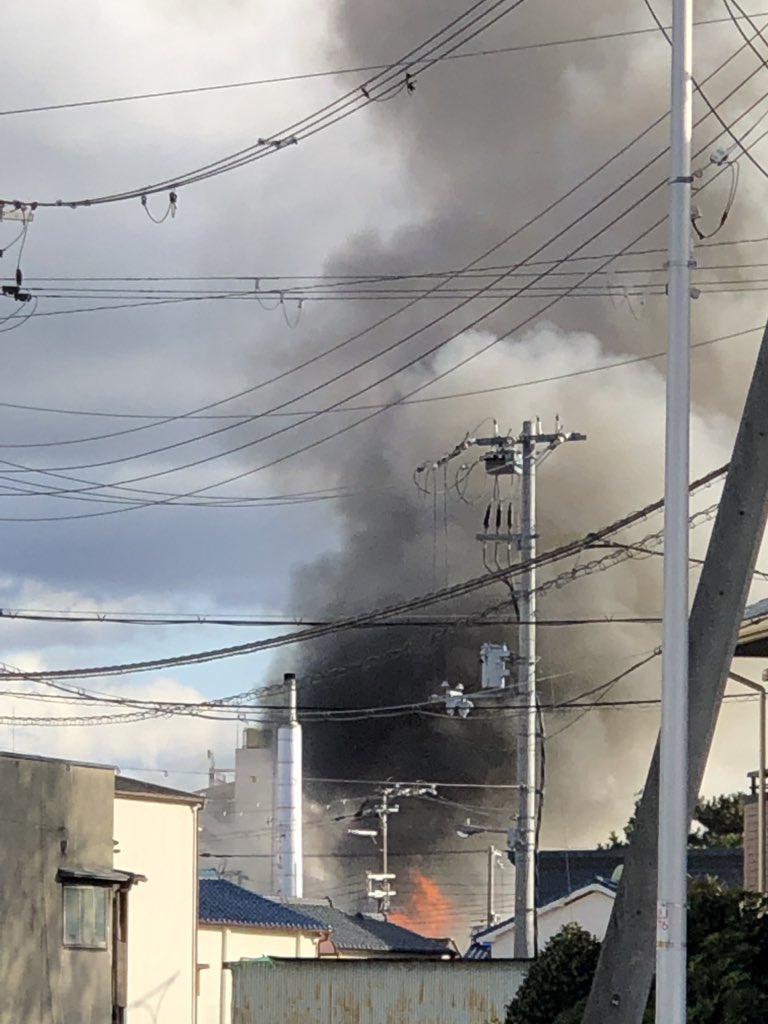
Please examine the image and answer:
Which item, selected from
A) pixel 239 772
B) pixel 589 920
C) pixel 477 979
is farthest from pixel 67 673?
pixel 239 772

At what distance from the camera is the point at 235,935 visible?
49000mm

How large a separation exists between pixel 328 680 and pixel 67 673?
55.3 metres

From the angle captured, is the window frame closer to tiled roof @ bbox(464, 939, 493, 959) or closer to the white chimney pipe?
tiled roof @ bbox(464, 939, 493, 959)

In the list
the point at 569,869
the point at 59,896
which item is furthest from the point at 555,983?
the point at 569,869

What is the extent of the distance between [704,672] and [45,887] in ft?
56.6

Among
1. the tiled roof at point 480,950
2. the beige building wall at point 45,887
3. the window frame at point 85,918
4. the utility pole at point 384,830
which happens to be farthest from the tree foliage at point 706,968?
the utility pole at point 384,830

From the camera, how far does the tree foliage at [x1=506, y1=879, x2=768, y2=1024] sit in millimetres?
15742

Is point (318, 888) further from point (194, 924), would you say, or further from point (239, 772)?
point (194, 924)

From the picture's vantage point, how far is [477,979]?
25547 mm

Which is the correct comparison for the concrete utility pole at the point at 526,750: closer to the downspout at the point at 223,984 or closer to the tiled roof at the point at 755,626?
the tiled roof at the point at 755,626

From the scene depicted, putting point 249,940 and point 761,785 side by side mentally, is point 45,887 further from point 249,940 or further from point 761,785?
point 249,940

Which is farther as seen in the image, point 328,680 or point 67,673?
point 328,680

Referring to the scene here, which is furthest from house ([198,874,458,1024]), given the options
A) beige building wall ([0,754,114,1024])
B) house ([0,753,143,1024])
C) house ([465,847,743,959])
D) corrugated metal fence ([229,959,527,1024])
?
corrugated metal fence ([229,959,527,1024])

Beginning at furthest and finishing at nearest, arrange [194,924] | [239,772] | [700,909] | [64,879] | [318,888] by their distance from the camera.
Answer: [239,772], [318,888], [194,924], [64,879], [700,909]
